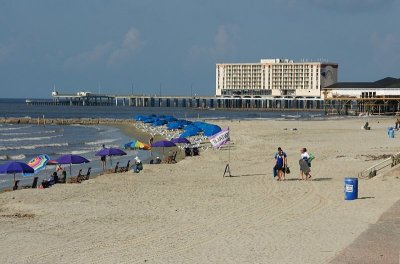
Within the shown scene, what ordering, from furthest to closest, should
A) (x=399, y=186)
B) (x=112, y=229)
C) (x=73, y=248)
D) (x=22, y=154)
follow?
(x=22, y=154) < (x=399, y=186) < (x=112, y=229) < (x=73, y=248)

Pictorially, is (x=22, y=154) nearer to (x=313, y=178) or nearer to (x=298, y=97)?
(x=313, y=178)

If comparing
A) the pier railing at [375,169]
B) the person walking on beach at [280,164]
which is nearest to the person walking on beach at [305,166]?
the person walking on beach at [280,164]

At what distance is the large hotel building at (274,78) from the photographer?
15612 centimetres

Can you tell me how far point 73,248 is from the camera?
36.6ft

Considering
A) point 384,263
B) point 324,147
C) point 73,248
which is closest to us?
point 384,263

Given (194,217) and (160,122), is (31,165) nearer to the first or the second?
(194,217)

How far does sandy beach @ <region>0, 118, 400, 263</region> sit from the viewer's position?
34.9 ft

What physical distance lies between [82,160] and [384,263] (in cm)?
1380

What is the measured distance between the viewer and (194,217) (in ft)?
44.9

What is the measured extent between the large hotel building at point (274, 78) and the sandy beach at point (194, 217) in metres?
132

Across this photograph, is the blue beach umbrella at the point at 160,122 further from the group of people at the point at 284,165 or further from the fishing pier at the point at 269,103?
the fishing pier at the point at 269,103

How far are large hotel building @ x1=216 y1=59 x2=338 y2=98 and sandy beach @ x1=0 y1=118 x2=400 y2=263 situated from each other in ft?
432

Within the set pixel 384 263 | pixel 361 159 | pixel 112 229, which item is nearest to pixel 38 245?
pixel 112 229

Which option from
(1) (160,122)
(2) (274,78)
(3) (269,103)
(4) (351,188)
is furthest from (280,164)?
(2) (274,78)
